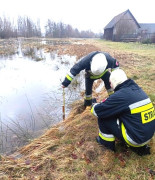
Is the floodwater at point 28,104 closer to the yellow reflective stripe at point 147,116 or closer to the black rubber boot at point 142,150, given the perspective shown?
the black rubber boot at point 142,150

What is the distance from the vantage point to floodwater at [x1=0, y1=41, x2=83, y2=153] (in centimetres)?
368

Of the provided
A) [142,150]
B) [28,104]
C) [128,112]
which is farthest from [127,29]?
[128,112]

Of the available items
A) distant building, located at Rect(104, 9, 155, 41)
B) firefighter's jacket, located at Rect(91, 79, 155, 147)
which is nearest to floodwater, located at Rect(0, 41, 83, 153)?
firefighter's jacket, located at Rect(91, 79, 155, 147)

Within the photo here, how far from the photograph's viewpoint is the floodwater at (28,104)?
3.68 m

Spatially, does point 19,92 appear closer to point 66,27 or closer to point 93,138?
point 93,138

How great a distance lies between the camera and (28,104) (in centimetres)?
519

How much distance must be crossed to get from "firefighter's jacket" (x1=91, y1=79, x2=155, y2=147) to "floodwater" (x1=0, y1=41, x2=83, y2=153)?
233cm

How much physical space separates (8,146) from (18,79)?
16.0ft

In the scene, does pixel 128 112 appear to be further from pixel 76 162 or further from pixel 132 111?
pixel 76 162

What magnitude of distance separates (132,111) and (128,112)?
58mm

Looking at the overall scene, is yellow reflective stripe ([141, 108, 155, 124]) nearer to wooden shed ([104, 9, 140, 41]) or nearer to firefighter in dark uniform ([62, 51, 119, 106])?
firefighter in dark uniform ([62, 51, 119, 106])

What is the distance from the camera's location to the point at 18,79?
7.62m

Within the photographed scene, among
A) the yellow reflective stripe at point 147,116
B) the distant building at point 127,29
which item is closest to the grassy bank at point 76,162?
the yellow reflective stripe at point 147,116

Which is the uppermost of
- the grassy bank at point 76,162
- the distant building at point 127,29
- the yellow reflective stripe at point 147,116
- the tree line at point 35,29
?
the tree line at point 35,29
